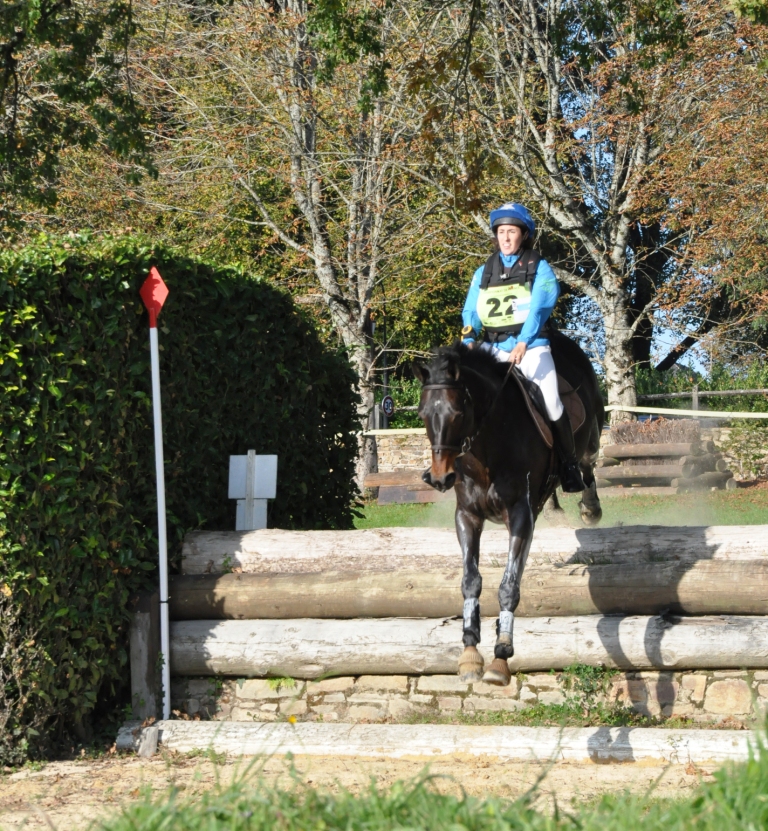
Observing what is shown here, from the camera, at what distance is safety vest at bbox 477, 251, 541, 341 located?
7277 mm

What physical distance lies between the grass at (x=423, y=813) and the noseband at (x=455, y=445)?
2540 mm

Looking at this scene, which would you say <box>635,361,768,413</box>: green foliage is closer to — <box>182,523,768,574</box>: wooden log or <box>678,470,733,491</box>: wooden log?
<box>678,470,733,491</box>: wooden log

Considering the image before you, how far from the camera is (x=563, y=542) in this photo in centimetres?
805

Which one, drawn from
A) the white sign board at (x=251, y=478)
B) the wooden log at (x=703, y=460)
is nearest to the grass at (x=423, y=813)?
the white sign board at (x=251, y=478)

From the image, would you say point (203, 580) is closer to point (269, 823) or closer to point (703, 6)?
point (269, 823)

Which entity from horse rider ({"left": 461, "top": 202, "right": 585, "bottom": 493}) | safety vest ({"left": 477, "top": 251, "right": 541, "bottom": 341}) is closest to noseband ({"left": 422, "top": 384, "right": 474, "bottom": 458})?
horse rider ({"left": 461, "top": 202, "right": 585, "bottom": 493})

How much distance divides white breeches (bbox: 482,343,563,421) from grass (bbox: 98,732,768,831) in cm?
362

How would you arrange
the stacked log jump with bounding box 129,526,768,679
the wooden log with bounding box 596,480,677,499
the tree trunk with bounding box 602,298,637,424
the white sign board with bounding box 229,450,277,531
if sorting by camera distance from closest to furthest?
the stacked log jump with bounding box 129,526,768,679 → the white sign board with bounding box 229,450,277,531 → the wooden log with bounding box 596,480,677,499 → the tree trunk with bounding box 602,298,637,424

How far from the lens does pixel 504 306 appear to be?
7.38 metres

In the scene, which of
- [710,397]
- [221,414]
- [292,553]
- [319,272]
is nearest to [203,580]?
[292,553]

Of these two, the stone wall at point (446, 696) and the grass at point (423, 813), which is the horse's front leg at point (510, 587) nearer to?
the stone wall at point (446, 696)

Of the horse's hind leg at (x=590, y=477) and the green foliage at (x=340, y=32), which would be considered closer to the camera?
the horse's hind leg at (x=590, y=477)

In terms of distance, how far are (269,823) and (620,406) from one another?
19.2 metres

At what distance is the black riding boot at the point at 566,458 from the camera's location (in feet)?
23.8
